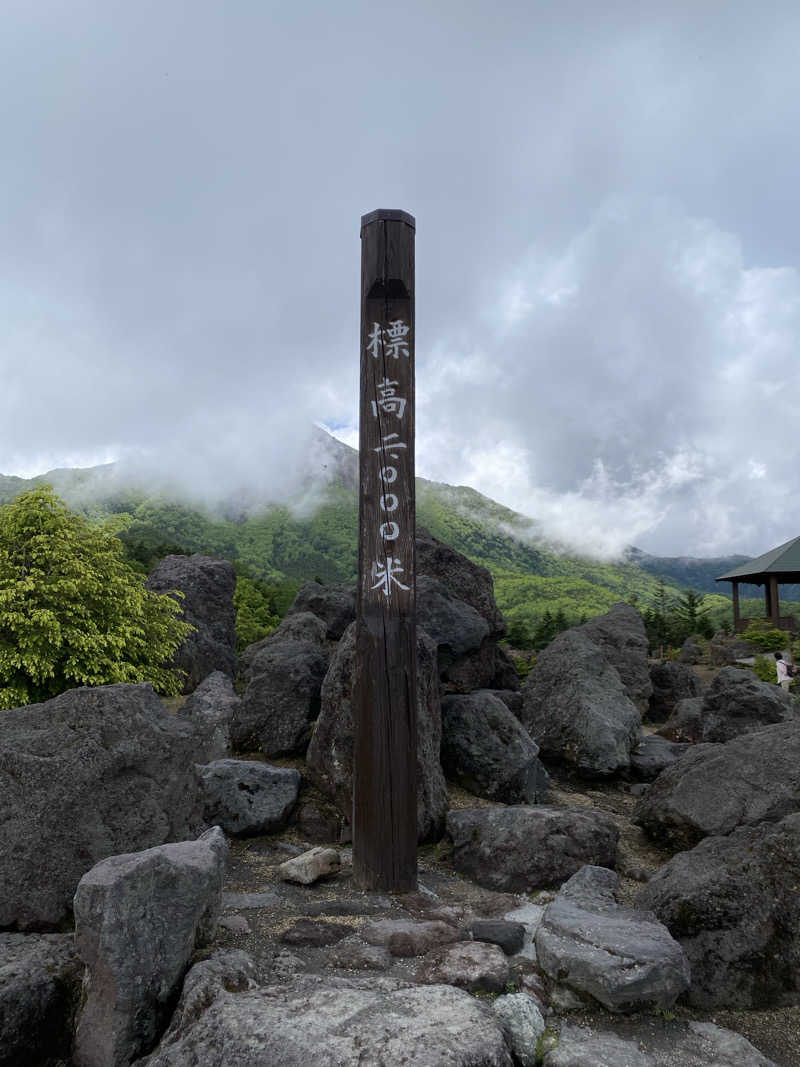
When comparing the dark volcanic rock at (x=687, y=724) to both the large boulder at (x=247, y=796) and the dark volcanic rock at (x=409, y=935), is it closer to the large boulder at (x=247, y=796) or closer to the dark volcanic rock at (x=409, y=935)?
the large boulder at (x=247, y=796)

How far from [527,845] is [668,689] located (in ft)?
36.8

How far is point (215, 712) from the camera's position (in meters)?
8.69

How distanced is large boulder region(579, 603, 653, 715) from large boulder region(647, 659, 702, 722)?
54 centimetres

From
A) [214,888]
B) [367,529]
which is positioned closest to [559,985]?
[214,888]

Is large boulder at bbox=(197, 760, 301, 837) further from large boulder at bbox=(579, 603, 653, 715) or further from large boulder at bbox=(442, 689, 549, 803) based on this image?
large boulder at bbox=(579, 603, 653, 715)

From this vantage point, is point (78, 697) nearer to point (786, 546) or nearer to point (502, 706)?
point (502, 706)

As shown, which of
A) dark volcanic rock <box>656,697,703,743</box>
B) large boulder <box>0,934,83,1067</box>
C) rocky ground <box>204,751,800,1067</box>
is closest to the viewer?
large boulder <box>0,934,83,1067</box>

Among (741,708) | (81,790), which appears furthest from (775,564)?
(81,790)

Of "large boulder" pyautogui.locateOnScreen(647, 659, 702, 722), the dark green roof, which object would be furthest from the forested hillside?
"large boulder" pyautogui.locateOnScreen(647, 659, 702, 722)

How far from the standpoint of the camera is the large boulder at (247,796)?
6289mm

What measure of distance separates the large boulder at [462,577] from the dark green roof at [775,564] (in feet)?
85.8

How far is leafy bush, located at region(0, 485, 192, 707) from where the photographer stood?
10.1 m

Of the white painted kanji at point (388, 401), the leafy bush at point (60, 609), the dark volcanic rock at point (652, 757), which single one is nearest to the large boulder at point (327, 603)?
the leafy bush at point (60, 609)

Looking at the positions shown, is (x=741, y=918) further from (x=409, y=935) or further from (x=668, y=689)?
(x=668, y=689)
